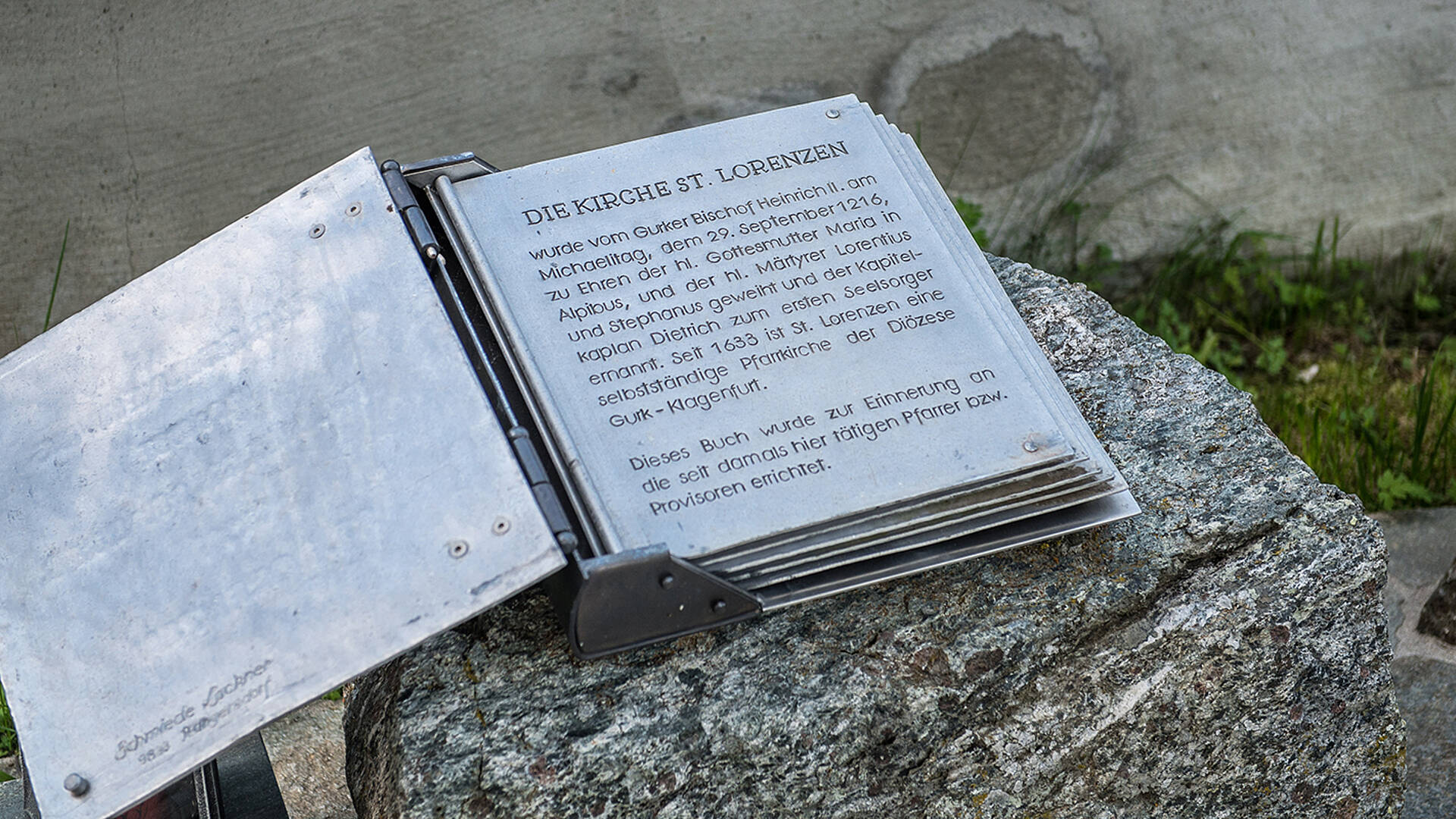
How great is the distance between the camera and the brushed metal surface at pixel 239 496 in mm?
1281

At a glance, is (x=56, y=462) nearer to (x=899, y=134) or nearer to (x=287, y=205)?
(x=287, y=205)

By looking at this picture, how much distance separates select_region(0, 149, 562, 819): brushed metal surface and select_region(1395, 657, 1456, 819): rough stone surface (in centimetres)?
180

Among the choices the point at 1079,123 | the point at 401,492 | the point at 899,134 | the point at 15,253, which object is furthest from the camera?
the point at 1079,123

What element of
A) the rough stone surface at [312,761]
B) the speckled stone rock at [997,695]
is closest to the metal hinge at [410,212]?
the speckled stone rock at [997,695]

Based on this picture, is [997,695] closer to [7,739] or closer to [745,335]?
[745,335]

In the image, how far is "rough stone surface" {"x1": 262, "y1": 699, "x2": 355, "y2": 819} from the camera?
7.02 feet

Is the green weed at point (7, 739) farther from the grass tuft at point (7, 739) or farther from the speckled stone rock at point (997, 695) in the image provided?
the speckled stone rock at point (997, 695)

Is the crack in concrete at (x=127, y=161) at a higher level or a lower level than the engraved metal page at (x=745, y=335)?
higher

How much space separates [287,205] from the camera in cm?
162

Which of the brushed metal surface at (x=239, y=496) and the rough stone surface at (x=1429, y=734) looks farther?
the rough stone surface at (x=1429, y=734)

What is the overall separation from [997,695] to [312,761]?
142 centimetres

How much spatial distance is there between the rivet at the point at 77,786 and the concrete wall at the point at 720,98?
2.07 meters

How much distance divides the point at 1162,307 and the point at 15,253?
10.6ft

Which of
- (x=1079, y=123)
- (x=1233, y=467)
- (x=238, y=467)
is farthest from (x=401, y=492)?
(x=1079, y=123)
